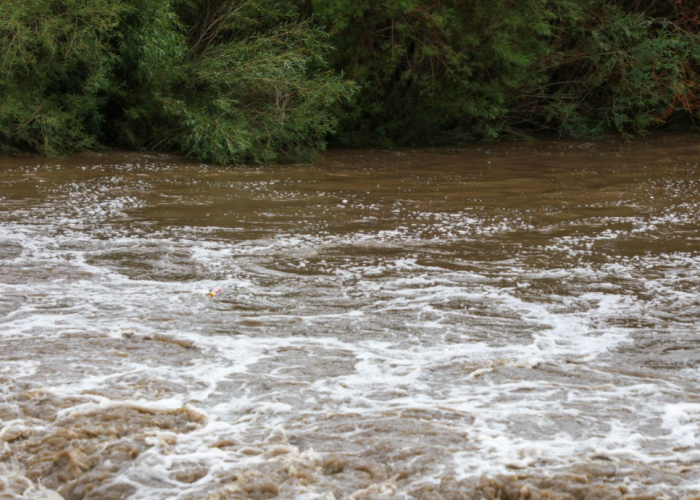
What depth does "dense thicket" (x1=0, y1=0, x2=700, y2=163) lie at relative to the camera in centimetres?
1087

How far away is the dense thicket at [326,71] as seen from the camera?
35.7 ft

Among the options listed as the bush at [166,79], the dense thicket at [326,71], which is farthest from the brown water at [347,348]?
the dense thicket at [326,71]

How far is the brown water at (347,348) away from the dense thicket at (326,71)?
256 cm

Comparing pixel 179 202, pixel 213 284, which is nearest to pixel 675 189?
pixel 179 202

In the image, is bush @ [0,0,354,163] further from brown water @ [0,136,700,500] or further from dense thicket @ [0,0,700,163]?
brown water @ [0,136,700,500]

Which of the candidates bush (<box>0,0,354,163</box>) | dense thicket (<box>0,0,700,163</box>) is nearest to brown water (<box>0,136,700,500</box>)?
bush (<box>0,0,354,163</box>)

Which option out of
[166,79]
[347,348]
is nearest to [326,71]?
[166,79]

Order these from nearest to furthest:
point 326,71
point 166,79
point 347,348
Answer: point 347,348
point 166,79
point 326,71

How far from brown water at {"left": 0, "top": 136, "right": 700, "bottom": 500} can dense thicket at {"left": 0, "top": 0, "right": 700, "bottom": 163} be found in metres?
2.56

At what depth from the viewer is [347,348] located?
464 cm

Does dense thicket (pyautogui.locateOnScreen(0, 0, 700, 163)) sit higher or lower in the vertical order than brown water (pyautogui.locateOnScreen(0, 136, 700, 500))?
higher

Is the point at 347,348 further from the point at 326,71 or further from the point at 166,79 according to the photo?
the point at 326,71

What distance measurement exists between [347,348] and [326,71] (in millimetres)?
8594

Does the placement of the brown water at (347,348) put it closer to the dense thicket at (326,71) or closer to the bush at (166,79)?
the bush at (166,79)
